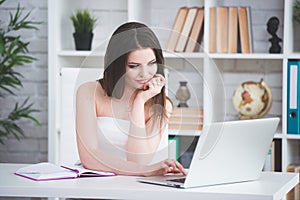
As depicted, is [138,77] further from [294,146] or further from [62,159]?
[294,146]

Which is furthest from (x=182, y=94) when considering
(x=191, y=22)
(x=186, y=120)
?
(x=191, y=22)

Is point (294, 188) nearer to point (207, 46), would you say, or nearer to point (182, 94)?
point (207, 46)

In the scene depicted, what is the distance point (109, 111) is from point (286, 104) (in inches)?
55.4

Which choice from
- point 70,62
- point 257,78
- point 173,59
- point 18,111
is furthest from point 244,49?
point 173,59

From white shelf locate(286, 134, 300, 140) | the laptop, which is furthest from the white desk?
white shelf locate(286, 134, 300, 140)

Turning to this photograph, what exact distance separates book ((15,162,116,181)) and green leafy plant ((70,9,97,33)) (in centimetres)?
150

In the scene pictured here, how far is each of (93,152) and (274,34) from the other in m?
1.59

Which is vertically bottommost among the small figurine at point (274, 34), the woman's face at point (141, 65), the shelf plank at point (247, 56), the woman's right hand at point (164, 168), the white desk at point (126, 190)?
the white desk at point (126, 190)

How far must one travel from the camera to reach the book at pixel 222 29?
3339mm

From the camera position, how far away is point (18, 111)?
3.54 meters

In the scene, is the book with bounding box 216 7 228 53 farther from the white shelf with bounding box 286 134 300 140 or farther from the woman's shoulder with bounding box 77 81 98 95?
the woman's shoulder with bounding box 77 81 98 95

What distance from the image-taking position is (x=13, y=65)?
3.39m

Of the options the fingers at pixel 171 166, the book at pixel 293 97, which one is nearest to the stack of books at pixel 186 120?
the fingers at pixel 171 166

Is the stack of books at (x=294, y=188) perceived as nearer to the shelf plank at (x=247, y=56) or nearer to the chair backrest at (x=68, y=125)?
the shelf plank at (x=247, y=56)
